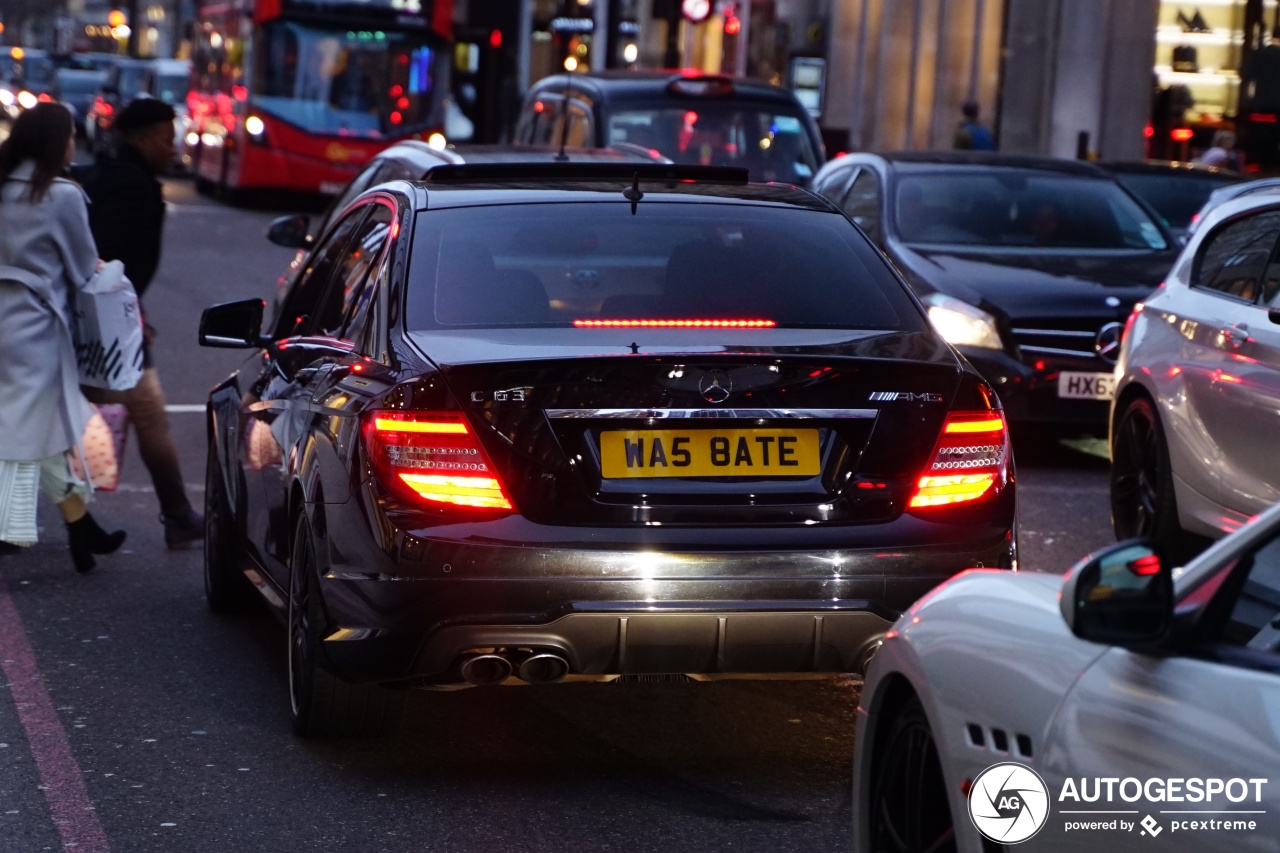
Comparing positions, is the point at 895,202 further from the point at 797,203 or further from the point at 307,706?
the point at 307,706

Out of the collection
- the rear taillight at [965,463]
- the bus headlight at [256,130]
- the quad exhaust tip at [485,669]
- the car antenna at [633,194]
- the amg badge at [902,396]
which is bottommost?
the bus headlight at [256,130]

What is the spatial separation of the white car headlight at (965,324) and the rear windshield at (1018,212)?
0.98 meters

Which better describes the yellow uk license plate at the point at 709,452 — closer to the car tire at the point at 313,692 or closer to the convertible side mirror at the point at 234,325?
the car tire at the point at 313,692

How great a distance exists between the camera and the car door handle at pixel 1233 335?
788cm

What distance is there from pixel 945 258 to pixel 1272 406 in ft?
15.8

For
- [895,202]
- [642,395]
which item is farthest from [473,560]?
[895,202]

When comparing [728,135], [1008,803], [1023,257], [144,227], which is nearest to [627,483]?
[1008,803]

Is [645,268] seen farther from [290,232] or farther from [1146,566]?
[290,232]

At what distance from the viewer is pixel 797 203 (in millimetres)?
6543

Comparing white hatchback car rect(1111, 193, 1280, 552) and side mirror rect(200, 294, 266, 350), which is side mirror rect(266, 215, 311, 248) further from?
white hatchback car rect(1111, 193, 1280, 552)

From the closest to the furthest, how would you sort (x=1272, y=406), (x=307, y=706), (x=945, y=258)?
(x=307, y=706) < (x=1272, y=406) < (x=945, y=258)

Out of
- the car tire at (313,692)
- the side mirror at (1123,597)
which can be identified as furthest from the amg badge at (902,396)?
the side mirror at (1123,597)

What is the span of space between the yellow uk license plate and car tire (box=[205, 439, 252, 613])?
2.53 metres

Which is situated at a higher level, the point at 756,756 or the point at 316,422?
the point at 316,422
